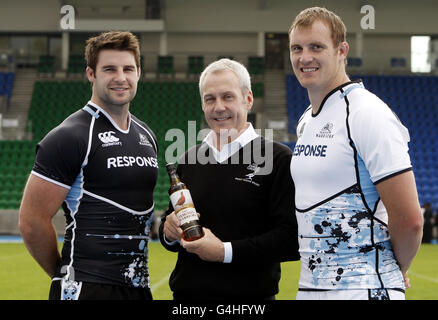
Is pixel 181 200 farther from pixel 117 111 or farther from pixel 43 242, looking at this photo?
pixel 43 242

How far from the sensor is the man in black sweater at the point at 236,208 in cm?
289

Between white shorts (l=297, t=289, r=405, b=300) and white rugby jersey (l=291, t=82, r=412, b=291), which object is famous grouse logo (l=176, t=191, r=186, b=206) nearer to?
white rugby jersey (l=291, t=82, r=412, b=291)

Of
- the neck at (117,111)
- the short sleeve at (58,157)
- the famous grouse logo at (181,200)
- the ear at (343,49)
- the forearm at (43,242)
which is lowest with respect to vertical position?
the forearm at (43,242)

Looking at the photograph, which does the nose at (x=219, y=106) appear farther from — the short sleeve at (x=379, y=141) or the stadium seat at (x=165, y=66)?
the stadium seat at (x=165, y=66)

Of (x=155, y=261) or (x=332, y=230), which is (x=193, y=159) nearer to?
(x=332, y=230)

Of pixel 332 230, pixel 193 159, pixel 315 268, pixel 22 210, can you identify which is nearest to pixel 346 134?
pixel 332 230

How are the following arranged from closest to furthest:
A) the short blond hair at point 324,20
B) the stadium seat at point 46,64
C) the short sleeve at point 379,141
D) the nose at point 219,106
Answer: the short sleeve at point 379,141, the short blond hair at point 324,20, the nose at point 219,106, the stadium seat at point 46,64

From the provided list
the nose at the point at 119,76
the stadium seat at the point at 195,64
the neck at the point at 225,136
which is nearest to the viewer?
the neck at the point at 225,136

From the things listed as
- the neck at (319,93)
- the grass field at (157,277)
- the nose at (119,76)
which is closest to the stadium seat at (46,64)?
the grass field at (157,277)

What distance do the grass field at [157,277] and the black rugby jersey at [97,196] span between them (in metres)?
4.37

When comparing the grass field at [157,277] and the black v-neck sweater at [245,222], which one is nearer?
the black v-neck sweater at [245,222]

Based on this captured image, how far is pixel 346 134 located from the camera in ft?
8.28

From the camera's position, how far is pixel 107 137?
312cm

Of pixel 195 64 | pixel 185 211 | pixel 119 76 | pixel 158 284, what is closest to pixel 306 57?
pixel 185 211
